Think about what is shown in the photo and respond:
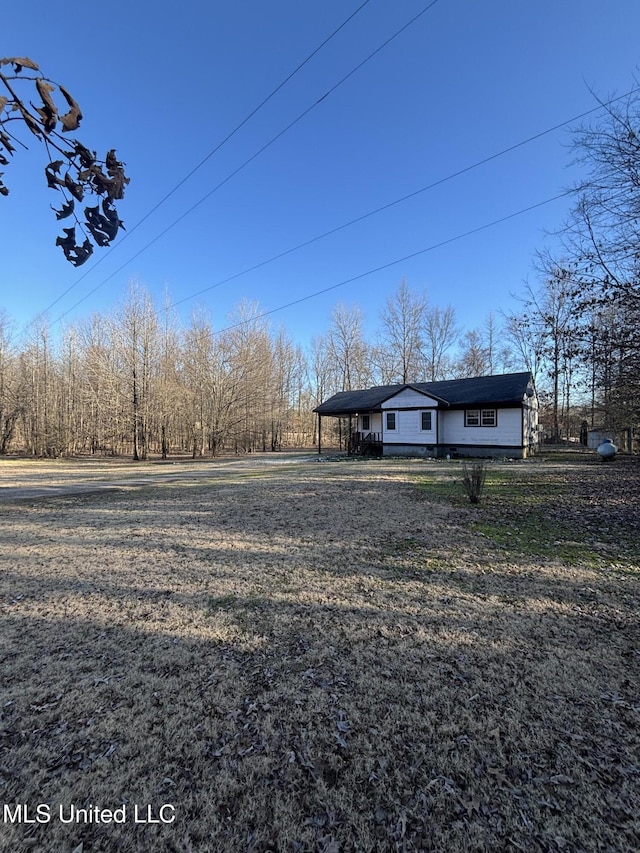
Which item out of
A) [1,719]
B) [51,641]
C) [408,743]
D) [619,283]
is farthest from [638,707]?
[619,283]

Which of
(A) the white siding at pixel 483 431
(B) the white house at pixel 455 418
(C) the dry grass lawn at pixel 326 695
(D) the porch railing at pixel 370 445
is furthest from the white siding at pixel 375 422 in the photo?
(C) the dry grass lawn at pixel 326 695

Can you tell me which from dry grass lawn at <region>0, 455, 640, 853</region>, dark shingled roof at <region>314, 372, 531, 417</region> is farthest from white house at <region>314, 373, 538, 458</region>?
dry grass lawn at <region>0, 455, 640, 853</region>

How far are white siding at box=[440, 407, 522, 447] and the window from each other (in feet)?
0.68

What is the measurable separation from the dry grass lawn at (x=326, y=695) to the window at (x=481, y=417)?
1460cm

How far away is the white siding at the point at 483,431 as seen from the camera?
18.7 m

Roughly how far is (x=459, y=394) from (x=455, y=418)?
4.61 feet

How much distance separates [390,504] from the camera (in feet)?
27.2

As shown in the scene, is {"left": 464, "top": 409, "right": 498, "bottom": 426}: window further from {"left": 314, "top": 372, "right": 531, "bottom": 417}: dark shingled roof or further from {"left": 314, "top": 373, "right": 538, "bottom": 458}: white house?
{"left": 314, "top": 372, "right": 531, "bottom": 417}: dark shingled roof

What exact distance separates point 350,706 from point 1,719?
2067mm

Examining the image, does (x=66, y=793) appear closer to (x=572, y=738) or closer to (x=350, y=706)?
(x=350, y=706)

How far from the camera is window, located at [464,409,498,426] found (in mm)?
19375

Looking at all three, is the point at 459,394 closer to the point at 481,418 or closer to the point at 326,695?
the point at 481,418

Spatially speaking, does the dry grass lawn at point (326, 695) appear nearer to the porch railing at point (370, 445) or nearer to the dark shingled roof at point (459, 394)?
the dark shingled roof at point (459, 394)

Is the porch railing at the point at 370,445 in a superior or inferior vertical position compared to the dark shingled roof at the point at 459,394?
inferior
